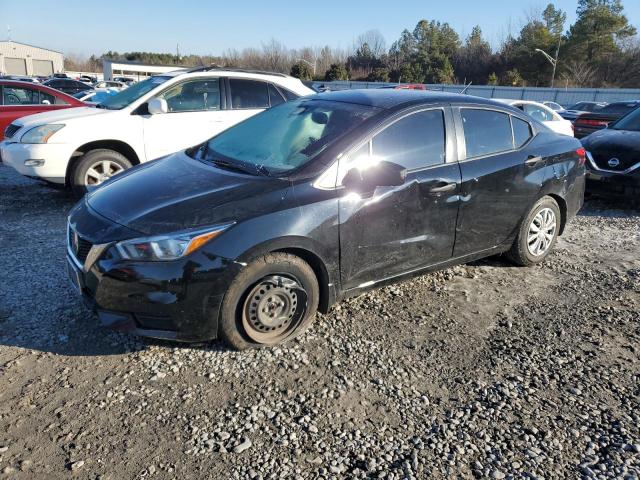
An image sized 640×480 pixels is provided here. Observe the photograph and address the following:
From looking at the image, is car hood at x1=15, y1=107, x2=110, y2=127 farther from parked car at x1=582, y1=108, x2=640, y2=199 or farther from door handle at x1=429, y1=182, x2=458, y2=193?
parked car at x1=582, y1=108, x2=640, y2=199

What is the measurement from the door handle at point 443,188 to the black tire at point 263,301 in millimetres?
1189

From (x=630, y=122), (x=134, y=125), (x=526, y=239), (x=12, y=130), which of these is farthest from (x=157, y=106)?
(x=630, y=122)

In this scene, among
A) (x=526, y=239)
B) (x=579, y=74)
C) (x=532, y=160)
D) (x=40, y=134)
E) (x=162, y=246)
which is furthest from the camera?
(x=579, y=74)

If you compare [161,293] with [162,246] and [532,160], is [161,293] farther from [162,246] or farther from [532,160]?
[532,160]

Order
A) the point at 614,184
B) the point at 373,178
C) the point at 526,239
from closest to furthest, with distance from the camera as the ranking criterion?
the point at 373,178 → the point at 526,239 → the point at 614,184

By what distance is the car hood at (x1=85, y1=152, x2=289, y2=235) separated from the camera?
3.00 meters

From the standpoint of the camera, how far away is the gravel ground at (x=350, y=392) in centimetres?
240

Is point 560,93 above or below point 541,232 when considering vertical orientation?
above

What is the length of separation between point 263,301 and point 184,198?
831 millimetres

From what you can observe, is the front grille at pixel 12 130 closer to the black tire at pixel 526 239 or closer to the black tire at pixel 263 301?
the black tire at pixel 263 301

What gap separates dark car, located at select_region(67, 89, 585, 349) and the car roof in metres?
0.02

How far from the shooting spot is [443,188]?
12.6ft

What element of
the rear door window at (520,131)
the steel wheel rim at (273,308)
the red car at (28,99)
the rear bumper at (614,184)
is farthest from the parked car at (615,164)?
the red car at (28,99)

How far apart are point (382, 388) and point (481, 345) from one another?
942mm
